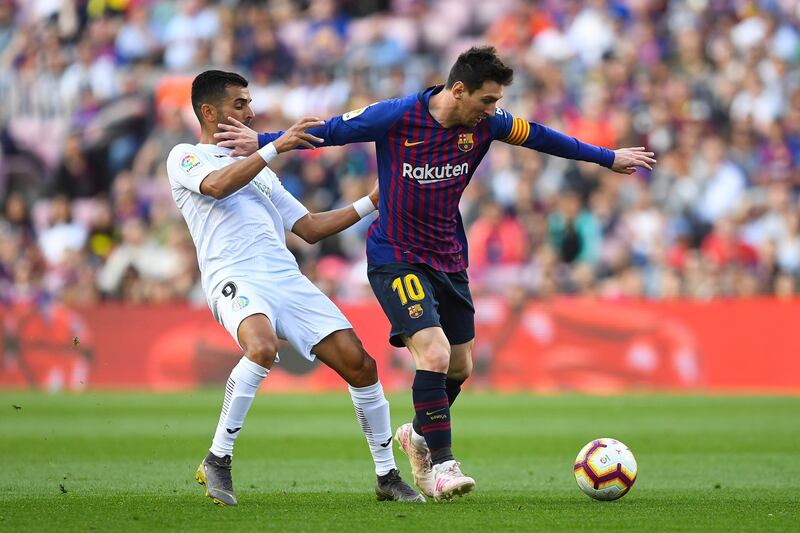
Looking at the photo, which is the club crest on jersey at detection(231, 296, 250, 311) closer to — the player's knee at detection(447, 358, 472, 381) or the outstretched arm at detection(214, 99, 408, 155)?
Result: the outstretched arm at detection(214, 99, 408, 155)

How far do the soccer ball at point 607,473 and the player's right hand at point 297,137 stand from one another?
2.60 meters

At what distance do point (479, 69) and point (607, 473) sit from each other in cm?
260

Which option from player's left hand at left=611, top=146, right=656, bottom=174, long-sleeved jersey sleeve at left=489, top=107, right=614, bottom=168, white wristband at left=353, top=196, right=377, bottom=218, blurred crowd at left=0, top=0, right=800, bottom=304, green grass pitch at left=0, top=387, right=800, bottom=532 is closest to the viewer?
green grass pitch at left=0, top=387, right=800, bottom=532

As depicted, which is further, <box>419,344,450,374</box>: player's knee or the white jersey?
the white jersey

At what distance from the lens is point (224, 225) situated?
26.5 ft

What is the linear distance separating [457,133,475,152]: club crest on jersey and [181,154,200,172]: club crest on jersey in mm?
1654

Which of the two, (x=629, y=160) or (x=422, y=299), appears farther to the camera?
(x=629, y=160)

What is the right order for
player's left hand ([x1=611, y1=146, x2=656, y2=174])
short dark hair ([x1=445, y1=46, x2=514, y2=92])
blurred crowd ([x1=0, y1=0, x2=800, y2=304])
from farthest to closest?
blurred crowd ([x1=0, y1=0, x2=800, y2=304]) < player's left hand ([x1=611, y1=146, x2=656, y2=174]) < short dark hair ([x1=445, y1=46, x2=514, y2=92])

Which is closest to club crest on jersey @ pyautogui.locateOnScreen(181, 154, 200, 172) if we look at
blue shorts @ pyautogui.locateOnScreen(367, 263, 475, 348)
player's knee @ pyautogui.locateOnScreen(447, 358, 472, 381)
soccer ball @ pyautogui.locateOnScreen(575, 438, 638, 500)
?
blue shorts @ pyautogui.locateOnScreen(367, 263, 475, 348)

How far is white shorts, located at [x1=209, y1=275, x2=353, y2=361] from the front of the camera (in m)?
7.86

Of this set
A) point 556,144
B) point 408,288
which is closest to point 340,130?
point 408,288

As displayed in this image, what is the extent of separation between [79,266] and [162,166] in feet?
7.70

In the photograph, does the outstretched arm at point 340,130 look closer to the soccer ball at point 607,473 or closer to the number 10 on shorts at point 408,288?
the number 10 on shorts at point 408,288

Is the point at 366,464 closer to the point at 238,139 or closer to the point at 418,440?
the point at 418,440
